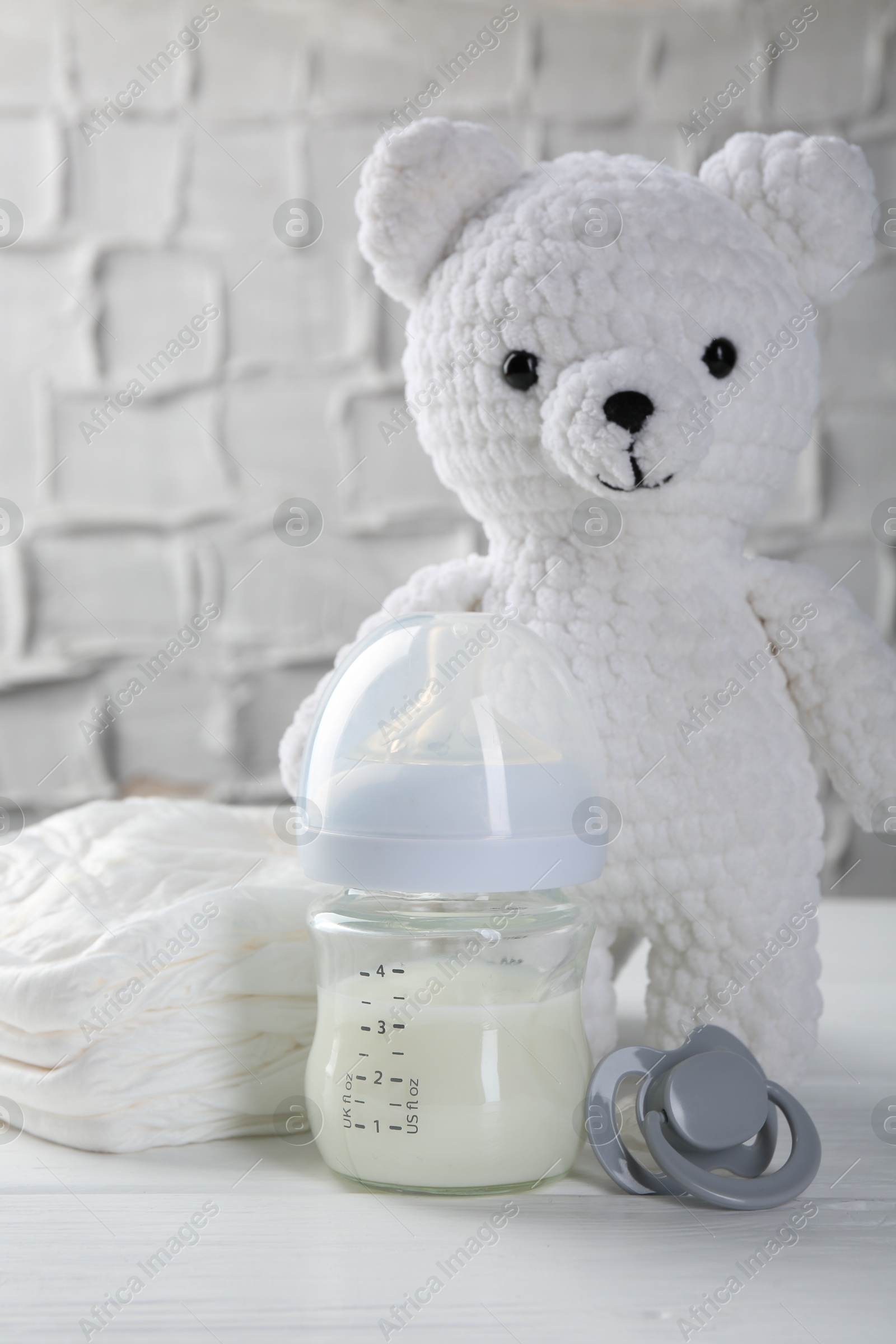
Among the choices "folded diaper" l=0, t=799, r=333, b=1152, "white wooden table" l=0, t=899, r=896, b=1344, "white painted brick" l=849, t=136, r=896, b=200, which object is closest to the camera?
"white wooden table" l=0, t=899, r=896, b=1344

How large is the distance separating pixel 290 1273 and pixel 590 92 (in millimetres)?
1072

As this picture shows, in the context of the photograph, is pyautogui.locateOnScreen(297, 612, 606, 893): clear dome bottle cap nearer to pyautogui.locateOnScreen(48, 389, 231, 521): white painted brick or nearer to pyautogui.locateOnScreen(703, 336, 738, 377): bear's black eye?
pyautogui.locateOnScreen(703, 336, 738, 377): bear's black eye

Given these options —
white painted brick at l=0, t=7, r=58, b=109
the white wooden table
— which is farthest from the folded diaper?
white painted brick at l=0, t=7, r=58, b=109

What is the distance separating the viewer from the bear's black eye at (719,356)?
50 centimetres

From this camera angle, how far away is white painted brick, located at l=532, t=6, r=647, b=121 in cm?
110

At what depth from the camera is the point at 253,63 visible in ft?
3.73

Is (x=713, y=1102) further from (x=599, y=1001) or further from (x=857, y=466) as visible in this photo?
(x=857, y=466)

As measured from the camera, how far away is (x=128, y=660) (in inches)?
46.3

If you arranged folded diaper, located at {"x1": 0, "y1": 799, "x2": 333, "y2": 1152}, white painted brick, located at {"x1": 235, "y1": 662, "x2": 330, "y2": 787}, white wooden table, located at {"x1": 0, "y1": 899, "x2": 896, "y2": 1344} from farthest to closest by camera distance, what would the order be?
white painted brick, located at {"x1": 235, "y1": 662, "x2": 330, "y2": 787} < folded diaper, located at {"x1": 0, "y1": 799, "x2": 333, "y2": 1152} < white wooden table, located at {"x1": 0, "y1": 899, "x2": 896, "y2": 1344}

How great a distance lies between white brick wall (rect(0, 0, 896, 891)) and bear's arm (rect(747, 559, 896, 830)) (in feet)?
1.93

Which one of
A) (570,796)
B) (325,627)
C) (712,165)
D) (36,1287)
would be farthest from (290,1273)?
(325,627)

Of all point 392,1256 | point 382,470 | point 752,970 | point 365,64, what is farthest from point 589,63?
point 392,1256

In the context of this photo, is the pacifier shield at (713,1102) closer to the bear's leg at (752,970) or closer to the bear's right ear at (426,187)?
the bear's leg at (752,970)

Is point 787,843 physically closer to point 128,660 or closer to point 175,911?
point 175,911
